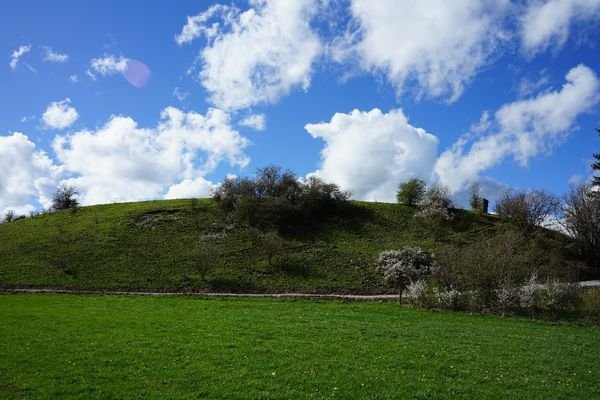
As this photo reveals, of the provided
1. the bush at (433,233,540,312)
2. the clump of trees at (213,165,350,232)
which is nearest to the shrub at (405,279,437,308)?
the bush at (433,233,540,312)

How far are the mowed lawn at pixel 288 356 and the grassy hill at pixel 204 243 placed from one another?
49.6ft

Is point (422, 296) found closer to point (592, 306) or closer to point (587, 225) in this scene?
point (592, 306)

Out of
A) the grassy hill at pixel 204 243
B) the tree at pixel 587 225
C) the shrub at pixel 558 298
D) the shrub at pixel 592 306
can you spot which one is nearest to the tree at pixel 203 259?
the grassy hill at pixel 204 243

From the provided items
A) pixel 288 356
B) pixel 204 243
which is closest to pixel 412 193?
pixel 204 243

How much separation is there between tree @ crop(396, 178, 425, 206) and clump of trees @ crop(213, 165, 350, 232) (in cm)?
738

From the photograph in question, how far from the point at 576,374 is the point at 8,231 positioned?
58761 mm

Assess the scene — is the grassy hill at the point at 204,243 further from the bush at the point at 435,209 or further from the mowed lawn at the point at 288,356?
the mowed lawn at the point at 288,356

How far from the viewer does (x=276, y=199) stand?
177 ft

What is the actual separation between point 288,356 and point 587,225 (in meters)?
43.4

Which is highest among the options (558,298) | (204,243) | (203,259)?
(204,243)

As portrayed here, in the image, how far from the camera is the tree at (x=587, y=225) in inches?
1795

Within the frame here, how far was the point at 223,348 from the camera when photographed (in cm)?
1449

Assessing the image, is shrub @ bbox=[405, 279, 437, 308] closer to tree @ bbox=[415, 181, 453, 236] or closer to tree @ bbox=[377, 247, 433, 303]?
tree @ bbox=[377, 247, 433, 303]

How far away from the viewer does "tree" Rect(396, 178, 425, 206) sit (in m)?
60.8
